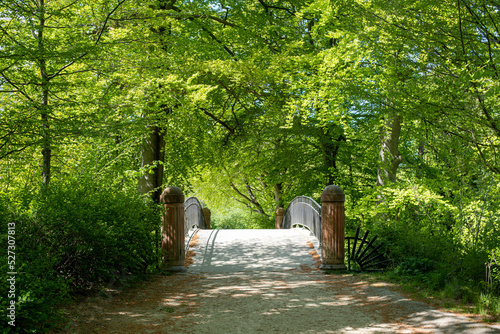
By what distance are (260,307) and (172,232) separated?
137 inches

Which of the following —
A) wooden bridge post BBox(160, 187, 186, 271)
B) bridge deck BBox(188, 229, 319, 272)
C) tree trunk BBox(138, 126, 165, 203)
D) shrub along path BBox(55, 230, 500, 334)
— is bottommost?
shrub along path BBox(55, 230, 500, 334)

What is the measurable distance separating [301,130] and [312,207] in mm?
5144

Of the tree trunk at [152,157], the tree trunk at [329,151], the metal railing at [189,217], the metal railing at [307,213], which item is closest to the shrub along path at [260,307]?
the metal railing at [307,213]

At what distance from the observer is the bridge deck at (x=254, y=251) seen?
944 centimetres

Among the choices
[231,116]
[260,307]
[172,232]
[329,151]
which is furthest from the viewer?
[231,116]

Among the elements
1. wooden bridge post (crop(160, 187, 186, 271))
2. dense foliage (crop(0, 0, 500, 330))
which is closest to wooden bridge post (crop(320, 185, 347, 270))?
dense foliage (crop(0, 0, 500, 330))

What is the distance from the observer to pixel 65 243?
5.45m

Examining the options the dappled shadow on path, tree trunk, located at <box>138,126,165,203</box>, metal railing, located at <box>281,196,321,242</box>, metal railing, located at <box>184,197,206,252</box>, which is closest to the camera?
the dappled shadow on path

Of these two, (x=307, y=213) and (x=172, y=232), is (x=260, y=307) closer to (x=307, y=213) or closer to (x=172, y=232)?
(x=172, y=232)

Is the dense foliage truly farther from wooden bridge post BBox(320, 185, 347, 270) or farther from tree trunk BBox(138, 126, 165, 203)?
wooden bridge post BBox(320, 185, 347, 270)

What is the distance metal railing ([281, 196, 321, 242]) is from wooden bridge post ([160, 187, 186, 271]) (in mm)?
3545

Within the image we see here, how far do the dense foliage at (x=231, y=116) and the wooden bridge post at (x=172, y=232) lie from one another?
45cm

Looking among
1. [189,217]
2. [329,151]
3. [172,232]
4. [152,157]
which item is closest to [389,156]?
[329,151]

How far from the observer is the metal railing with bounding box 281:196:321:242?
35.2 feet
